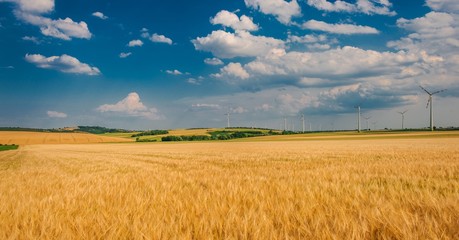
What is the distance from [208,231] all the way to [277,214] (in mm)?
1077

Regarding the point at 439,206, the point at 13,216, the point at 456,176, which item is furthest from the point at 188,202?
the point at 456,176

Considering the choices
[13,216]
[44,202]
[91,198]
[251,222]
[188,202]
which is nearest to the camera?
[251,222]

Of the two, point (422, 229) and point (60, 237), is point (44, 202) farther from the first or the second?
point (422, 229)

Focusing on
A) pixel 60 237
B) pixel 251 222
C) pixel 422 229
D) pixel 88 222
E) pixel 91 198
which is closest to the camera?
pixel 422 229

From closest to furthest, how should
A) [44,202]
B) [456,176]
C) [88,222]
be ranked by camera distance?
[88,222]
[44,202]
[456,176]

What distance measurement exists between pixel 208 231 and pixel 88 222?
4.95 ft

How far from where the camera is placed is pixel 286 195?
18.5 ft

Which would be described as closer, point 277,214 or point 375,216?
point 375,216

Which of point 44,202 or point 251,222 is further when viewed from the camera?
point 44,202

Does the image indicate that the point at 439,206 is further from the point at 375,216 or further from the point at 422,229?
the point at 422,229

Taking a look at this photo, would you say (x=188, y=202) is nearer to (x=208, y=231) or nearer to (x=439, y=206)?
(x=208, y=231)

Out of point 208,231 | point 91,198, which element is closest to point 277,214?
point 208,231

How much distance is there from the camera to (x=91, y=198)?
6023mm

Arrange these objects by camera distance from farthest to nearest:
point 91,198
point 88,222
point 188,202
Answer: point 91,198 < point 188,202 < point 88,222
